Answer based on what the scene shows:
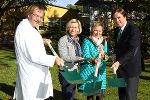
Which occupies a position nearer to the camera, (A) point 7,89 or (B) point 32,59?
(B) point 32,59

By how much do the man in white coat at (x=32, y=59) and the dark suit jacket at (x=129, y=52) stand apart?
114cm

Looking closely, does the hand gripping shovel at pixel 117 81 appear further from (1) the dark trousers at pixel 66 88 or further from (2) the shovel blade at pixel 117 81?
(1) the dark trousers at pixel 66 88

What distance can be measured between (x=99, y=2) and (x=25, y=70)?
23208mm

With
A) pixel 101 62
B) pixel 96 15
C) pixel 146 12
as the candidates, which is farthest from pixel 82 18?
pixel 101 62

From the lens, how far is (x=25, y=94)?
531cm

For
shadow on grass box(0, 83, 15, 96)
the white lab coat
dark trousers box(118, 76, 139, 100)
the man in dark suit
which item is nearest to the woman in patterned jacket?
the man in dark suit

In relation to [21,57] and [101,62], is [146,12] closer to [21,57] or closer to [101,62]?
[101,62]

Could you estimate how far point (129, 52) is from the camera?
583 cm

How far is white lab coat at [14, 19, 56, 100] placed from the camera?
5.11m

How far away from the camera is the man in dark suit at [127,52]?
19.1 feet

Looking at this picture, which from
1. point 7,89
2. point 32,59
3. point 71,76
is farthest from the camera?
point 7,89

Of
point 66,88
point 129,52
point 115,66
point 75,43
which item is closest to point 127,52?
point 129,52

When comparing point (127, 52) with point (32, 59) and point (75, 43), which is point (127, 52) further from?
point (32, 59)

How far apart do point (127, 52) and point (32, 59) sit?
1526 millimetres
